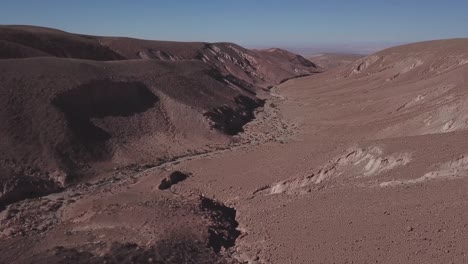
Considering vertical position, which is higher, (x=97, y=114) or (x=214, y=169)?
(x=97, y=114)

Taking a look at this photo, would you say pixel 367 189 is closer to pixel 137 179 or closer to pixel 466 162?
pixel 466 162

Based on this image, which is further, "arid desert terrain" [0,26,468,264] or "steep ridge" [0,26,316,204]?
"steep ridge" [0,26,316,204]

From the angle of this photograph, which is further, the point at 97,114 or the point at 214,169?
the point at 97,114

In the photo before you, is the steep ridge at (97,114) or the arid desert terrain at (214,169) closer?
the arid desert terrain at (214,169)

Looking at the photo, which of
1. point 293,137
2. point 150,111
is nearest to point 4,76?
point 150,111
